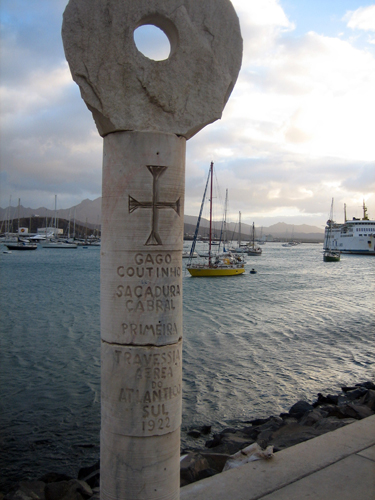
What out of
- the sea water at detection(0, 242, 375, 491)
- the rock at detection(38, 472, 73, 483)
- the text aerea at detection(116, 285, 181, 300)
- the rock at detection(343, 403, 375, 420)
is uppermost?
the text aerea at detection(116, 285, 181, 300)

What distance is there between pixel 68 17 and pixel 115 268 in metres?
2.14

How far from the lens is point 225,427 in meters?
9.40

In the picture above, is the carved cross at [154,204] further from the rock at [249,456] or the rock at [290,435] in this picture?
the rock at [290,435]

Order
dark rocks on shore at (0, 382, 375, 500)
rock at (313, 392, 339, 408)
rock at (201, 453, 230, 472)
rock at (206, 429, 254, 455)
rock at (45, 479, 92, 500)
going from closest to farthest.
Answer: rock at (45, 479, 92, 500), dark rocks on shore at (0, 382, 375, 500), rock at (201, 453, 230, 472), rock at (206, 429, 254, 455), rock at (313, 392, 339, 408)

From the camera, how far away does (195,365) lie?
13.6 m

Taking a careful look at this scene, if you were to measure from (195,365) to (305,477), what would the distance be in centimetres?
920

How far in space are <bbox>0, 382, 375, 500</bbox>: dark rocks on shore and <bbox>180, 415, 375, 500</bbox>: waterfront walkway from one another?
1.49 metres

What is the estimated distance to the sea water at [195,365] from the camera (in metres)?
8.96

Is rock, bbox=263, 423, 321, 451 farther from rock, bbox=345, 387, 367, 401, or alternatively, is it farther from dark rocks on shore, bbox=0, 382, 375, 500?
rock, bbox=345, 387, 367, 401

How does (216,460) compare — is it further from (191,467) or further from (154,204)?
(154,204)

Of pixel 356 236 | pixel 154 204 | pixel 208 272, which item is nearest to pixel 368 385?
pixel 154 204

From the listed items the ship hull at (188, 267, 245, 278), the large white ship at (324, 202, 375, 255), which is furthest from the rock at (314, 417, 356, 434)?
the large white ship at (324, 202, 375, 255)

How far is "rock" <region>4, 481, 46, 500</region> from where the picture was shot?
19.0 feet

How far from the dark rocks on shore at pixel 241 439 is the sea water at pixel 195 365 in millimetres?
690
